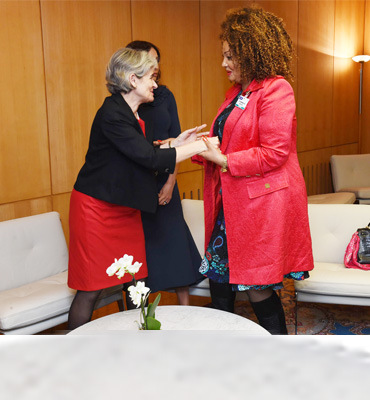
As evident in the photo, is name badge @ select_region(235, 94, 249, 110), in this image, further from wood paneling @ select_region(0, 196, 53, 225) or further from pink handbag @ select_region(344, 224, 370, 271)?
wood paneling @ select_region(0, 196, 53, 225)

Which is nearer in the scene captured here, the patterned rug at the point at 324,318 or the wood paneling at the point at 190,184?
the patterned rug at the point at 324,318

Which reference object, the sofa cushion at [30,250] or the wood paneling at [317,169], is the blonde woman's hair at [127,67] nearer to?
the sofa cushion at [30,250]

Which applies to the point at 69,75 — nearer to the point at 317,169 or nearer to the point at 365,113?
the point at 317,169

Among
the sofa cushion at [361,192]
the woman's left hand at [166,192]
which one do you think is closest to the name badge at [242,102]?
the woman's left hand at [166,192]

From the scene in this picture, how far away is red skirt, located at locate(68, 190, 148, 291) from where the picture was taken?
2.93 meters

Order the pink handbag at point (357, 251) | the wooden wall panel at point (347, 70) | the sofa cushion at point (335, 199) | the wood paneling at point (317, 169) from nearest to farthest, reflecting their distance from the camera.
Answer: the pink handbag at point (357, 251) < the sofa cushion at point (335, 199) < the wood paneling at point (317, 169) < the wooden wall panel at point (347, 70)

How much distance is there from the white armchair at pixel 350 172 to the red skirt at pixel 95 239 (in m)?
5.36

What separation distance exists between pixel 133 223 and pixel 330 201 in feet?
13.0

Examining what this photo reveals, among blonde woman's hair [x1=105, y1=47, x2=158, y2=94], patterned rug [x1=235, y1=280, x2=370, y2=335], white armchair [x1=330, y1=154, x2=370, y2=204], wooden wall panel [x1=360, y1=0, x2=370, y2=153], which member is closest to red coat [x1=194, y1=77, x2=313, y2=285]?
blonde woman's hair [x1=105, y1=47, x2=158, y2=94]

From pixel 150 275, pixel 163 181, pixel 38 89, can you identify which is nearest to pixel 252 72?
pixel 163 181

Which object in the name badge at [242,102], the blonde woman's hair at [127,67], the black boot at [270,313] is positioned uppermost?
the blonde woman's hair at [127,67]

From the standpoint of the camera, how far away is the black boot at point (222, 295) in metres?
3.13

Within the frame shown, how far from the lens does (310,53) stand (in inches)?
328

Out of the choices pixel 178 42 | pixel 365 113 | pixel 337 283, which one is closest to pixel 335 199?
pixel 178 42
